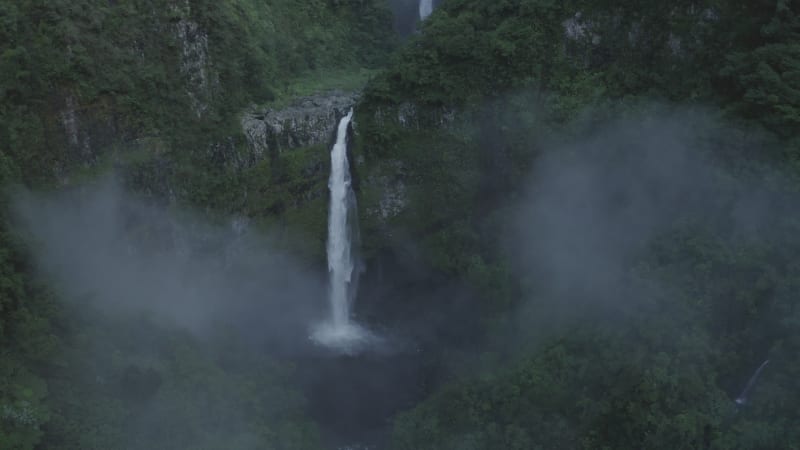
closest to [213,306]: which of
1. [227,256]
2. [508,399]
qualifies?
[227,256]

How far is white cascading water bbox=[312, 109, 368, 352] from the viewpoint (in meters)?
24.3

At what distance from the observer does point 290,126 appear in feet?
77.8

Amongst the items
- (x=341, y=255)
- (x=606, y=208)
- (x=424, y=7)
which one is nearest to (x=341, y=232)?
(x=341, y=255)

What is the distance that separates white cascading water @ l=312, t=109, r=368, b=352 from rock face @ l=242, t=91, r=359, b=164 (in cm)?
47

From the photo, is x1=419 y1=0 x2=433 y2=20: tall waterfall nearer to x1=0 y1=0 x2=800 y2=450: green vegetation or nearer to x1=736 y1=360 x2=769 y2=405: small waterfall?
x1=0 y1=0 x2=800 y2=450: green vegetation

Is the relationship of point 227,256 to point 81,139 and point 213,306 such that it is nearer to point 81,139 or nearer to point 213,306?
point 213,306

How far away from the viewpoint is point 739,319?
57.9 feet

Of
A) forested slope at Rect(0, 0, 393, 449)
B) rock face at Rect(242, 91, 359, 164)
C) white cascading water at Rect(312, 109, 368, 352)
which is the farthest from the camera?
white cascading water at Rect(312, 109, 368, 352)

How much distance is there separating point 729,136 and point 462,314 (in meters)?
9.87

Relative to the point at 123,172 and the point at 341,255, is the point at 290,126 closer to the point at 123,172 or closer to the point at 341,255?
the point at 341,255

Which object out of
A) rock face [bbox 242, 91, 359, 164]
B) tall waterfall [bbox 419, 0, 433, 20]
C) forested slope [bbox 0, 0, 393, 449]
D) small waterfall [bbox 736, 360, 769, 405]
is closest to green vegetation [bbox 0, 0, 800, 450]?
forested slope [bbox 0, 0, 393, 449]

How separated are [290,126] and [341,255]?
4964mm

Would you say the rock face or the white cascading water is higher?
the rock face

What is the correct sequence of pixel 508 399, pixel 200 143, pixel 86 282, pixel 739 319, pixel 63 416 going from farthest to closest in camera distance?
pixel 200 143, pixel 86 282, pixel 508 399, pixel 739 319, pixel 63 416
